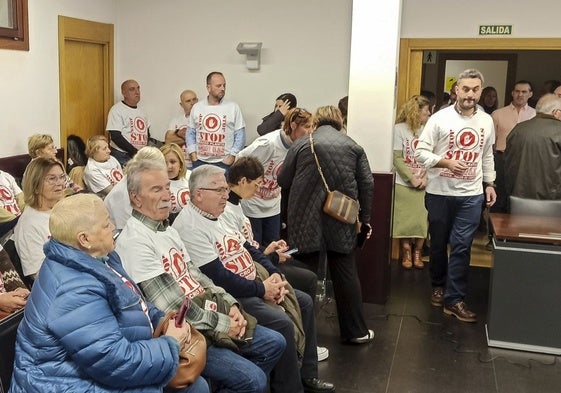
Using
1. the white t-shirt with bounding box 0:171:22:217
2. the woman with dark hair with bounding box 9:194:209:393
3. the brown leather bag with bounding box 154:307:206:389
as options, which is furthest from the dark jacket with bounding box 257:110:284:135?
the woman with dark hair with bounding box 9:194:209:393

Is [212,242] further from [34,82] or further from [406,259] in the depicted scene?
[34,82]

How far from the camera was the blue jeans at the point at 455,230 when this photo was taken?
432 cm

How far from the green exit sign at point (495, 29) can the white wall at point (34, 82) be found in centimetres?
375

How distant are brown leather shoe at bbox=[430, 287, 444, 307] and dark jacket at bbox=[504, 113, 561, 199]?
0.91 metres

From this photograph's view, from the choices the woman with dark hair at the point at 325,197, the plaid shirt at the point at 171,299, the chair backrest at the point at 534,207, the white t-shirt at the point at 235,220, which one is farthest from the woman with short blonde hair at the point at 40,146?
the chair backrest at the point at 534,207

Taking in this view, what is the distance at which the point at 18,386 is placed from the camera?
187 cm

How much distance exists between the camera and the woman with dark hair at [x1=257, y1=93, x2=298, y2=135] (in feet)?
19.2

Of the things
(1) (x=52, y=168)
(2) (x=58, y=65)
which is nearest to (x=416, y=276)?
(1) (x=52, y=168)

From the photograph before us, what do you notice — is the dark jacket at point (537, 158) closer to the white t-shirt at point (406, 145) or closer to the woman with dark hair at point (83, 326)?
the white t-shirt at point (406, 145)

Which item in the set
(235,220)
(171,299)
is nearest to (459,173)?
(235,220)

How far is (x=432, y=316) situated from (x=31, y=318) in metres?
3.13

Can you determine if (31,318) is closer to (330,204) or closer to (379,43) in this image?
(330,204)

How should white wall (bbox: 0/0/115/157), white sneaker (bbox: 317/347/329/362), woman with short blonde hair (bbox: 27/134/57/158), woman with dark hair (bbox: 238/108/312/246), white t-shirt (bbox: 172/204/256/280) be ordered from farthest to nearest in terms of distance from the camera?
1. white wall (bbox: 0/0/115/157)
2. woman with short blonde hair (bbox: 27/134/57/158)
3. woman with dark hair (bbox: 238/108/312/246)
4. white sneaker (bbox: 317/347/329/362)
5. white t-shirt (bbox: 172/204/256/280)

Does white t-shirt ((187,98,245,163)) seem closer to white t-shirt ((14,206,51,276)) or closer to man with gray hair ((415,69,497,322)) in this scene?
man with gray hair ((415,69,497,322))
